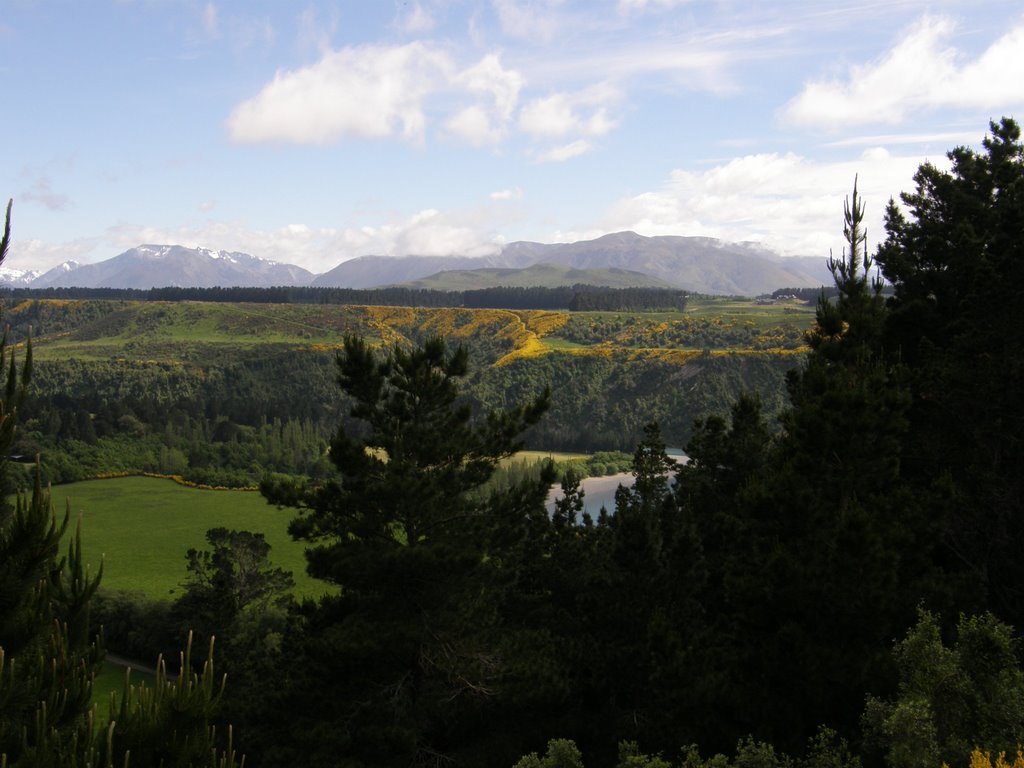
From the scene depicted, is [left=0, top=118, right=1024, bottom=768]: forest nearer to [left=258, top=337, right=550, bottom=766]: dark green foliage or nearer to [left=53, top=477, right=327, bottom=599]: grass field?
[left=258, top=337, right=550, bottom=766]: dark green foliage

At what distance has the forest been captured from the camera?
52.3ft

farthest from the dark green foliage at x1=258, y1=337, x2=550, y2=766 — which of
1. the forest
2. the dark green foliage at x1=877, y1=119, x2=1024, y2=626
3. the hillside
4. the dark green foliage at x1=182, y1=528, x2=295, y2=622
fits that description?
the hillside

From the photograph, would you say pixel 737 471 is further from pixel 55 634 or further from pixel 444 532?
pixel 55 634

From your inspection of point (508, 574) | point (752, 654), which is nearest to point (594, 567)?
point (508, 574)

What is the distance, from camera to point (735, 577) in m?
18.8

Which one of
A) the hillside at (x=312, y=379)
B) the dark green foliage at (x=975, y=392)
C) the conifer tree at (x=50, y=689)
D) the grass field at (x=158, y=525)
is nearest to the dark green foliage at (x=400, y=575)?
the dark green foliage at (x=975, y=392)

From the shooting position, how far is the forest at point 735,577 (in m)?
15.9

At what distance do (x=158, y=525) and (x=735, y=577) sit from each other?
69773mm

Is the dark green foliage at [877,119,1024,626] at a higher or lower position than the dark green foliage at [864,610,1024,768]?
higher

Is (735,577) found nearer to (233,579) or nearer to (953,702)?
(953,702)

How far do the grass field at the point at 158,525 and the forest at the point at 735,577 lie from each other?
100ft

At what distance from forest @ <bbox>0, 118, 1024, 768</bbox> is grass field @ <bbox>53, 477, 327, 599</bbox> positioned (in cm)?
3059

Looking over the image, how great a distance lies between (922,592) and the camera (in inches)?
643

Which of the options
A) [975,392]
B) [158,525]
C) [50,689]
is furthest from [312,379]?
[50,689]
